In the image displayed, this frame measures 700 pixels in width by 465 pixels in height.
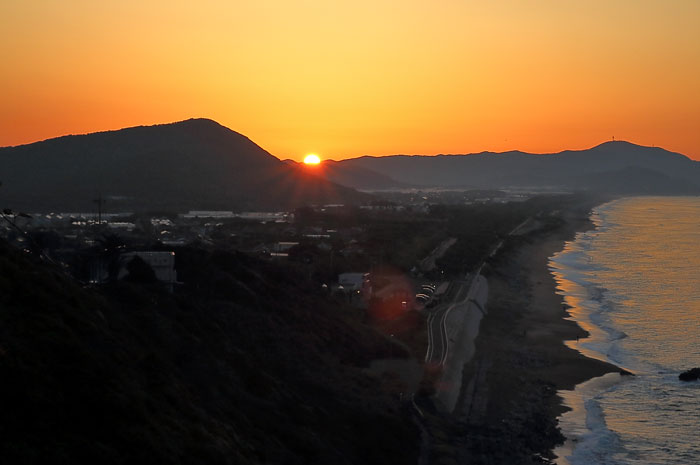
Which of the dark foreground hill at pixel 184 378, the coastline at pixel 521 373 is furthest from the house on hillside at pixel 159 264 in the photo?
the coastline at pixel 521 373

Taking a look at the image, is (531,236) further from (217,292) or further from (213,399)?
(213,399)

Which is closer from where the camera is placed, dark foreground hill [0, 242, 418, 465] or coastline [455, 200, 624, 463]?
dark foreground hill [0, 242, 418, 465]

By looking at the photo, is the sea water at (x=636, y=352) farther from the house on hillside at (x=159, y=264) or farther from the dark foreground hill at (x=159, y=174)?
the dark foreground hill at (x=159, y=174)

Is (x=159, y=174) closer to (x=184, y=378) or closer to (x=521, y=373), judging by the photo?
(x=521, y=373)

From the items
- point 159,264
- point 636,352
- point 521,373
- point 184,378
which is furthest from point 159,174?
point 184,378

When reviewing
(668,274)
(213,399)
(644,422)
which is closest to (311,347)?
(213,399)

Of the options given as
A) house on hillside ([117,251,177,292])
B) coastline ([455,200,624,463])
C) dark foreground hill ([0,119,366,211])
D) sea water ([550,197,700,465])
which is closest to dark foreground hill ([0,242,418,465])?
house on hillside ([117,251,177,292])

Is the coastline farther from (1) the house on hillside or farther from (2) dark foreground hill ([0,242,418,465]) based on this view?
(1) the house on hillside
